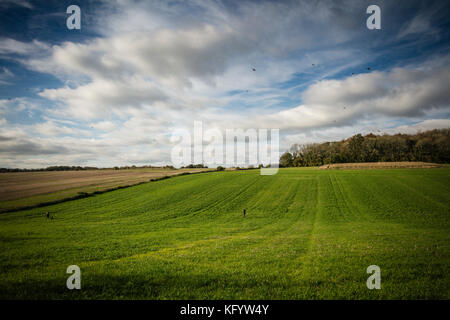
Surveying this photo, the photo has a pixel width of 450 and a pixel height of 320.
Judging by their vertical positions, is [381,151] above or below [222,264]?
above

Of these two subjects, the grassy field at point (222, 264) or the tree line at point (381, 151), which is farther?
the tree line at point (381, 151)

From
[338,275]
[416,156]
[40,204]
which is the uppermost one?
[416,156]

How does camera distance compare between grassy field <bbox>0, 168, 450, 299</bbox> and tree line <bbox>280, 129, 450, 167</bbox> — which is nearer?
grassy field <bbox>0, 168, 450, 299</bbox>

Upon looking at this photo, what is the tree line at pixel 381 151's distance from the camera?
104 m

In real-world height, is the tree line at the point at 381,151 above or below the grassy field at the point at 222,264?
above

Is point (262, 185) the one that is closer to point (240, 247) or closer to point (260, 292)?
point (240, 247)

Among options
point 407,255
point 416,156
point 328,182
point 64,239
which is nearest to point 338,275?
point 407,255

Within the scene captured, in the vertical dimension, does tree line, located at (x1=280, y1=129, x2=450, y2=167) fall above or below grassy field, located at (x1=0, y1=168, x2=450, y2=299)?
above

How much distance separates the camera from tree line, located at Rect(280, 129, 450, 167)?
340 feet

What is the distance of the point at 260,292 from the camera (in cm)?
691

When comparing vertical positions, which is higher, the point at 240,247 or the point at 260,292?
the point at 260,292

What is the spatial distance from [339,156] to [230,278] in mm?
124298

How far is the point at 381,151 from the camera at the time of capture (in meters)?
118

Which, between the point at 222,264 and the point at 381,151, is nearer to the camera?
the point at 222,264
